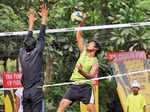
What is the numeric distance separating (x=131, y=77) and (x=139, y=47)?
4.93 ft

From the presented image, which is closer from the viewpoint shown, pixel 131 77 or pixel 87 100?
pixel 87 100

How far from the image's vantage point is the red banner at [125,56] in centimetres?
1156

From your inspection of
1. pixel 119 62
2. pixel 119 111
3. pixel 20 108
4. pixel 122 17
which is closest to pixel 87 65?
pixel 20 108

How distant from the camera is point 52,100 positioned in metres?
13.3

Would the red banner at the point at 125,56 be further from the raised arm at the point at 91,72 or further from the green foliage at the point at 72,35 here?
the raised arm at the point at 91,72

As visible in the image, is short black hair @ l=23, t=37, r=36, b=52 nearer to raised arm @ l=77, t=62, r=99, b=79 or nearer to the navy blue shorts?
raised arm @ l=77, t=62, r=99, b=79

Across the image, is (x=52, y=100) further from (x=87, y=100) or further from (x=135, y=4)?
(x=87, y=100)

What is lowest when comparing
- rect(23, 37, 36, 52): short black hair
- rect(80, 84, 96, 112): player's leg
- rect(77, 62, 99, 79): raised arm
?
rect(80, 84, 96, 112): player's leg

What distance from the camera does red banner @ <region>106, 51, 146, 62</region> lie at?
37.9 ft

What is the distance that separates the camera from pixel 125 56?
1190cm

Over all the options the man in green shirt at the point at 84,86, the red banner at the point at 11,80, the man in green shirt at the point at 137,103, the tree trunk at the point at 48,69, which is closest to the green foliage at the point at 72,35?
the tree trunk at the point at 48,69

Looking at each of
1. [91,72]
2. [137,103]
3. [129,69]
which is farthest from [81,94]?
[129,69]

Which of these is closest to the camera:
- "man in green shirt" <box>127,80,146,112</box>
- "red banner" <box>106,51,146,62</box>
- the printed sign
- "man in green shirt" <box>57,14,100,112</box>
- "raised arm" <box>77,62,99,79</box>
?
"raised arm" <box>77,62,99,79</box>

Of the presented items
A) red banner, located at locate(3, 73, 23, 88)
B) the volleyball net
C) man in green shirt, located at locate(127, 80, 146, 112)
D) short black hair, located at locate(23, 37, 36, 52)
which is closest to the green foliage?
the volleyball net
